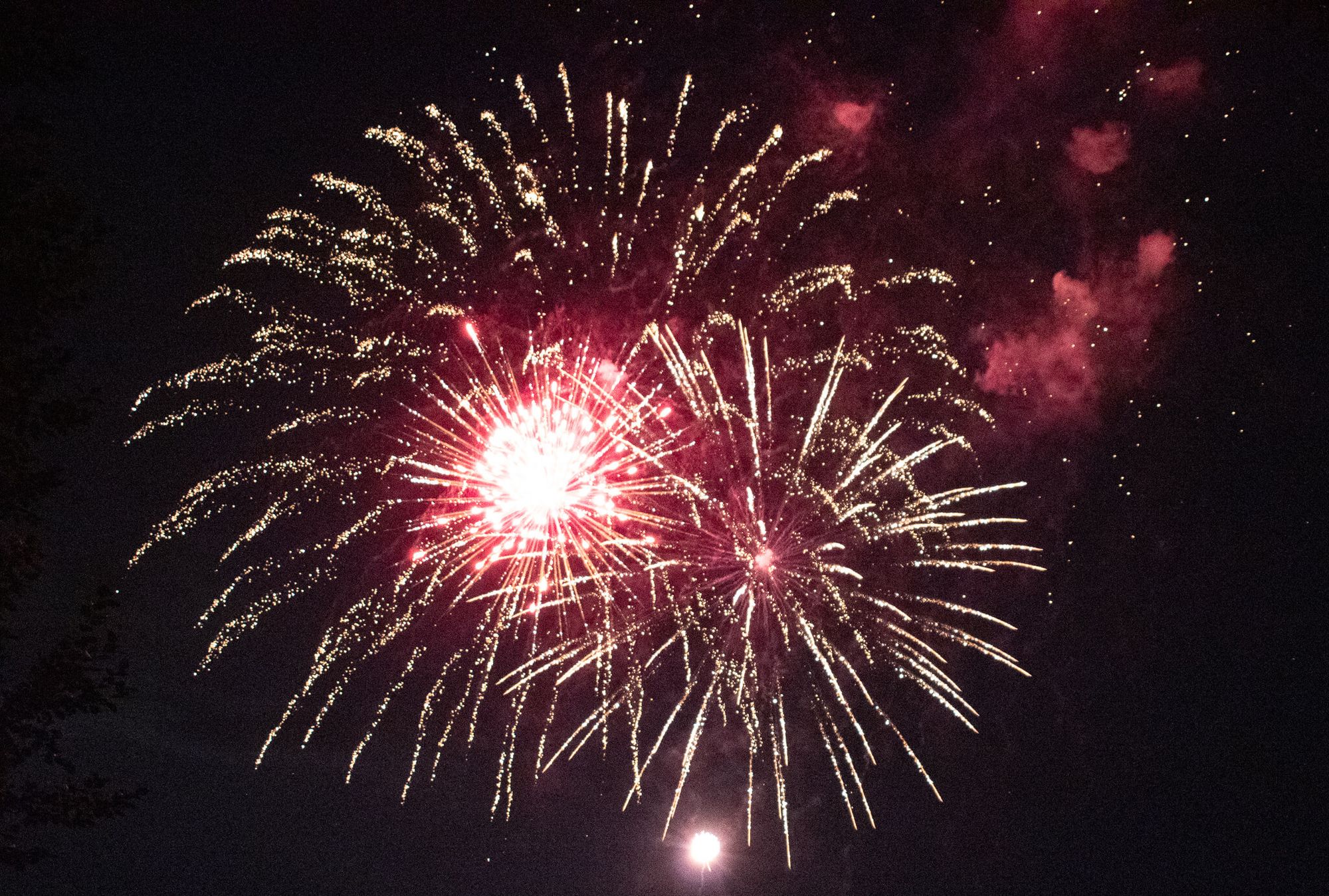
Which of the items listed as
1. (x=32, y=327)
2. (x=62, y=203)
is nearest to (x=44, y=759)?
(x=32, y=327)

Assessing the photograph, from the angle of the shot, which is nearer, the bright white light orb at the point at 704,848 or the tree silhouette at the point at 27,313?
the tree silhouette at the point at 27,313

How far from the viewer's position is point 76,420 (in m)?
9.28

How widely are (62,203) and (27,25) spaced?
5.09ft

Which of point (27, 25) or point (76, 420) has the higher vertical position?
point (27, 25)

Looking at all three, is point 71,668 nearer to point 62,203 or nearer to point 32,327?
point 32,327

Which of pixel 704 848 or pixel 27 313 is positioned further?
pixel 704 848

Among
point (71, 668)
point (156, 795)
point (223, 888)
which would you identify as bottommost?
point (71, 668)

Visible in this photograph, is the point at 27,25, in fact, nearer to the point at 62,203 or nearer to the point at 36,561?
the point at 62,203

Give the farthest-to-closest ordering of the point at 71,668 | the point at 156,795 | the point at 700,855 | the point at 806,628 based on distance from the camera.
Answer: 1. the point at 156,795
2. the point at 700,855
3. the point at 806,628
4. the point at 71,668

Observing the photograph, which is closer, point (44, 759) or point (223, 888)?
point (44, 759)

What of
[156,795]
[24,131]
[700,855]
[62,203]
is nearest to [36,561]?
[62,203]

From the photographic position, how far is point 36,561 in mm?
8977

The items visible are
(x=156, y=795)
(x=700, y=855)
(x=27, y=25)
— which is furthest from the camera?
(x=156, y=795)

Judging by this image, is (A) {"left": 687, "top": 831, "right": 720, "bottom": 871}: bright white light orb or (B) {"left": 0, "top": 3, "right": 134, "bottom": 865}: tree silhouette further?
(A) {"left": 687, "top": 831, "right": 720, "bottom": 871}: bright white light orb
